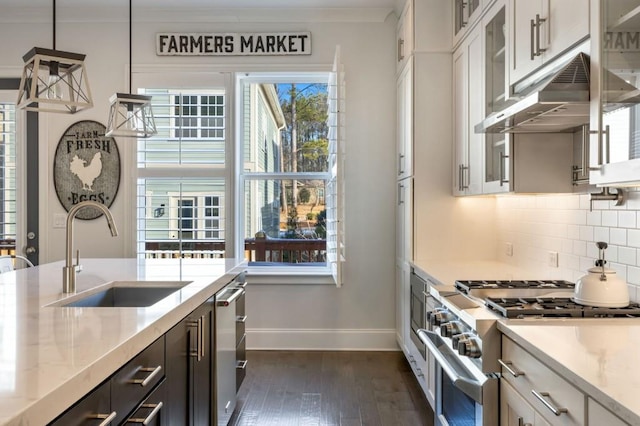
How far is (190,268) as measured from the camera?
257cm

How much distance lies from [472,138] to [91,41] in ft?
11.1

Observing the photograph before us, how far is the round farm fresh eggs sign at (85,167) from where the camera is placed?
13.4 ft

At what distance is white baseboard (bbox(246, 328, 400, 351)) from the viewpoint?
4.04 m

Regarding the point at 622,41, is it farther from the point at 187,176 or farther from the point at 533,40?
the point at 187,176

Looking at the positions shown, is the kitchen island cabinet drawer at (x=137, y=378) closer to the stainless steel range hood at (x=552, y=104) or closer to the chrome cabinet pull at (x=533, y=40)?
the stainless steel range hood at (x=552, y=104)

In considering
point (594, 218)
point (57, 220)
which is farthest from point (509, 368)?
point (57, 220)

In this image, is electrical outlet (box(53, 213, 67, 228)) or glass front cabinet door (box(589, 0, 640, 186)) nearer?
glass front cabinet door (box(589, 0, 640, 186))

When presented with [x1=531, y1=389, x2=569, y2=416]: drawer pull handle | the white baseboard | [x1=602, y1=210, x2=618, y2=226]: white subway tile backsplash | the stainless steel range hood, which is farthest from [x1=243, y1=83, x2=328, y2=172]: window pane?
[x1=531, y1=389, x2=569, y2=416]: drawer pull handle

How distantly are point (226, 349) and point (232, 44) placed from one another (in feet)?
8.89

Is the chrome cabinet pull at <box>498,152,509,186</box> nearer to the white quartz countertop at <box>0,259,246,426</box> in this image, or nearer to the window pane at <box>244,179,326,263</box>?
the white quartz countertop at <box>0,259,246,426</box>

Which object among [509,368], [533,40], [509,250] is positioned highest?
[533,40]

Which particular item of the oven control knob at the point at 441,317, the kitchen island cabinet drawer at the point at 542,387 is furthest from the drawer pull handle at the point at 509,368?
the oven control knob at the point at 441,317

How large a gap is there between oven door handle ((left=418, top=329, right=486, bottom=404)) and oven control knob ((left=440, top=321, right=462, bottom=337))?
10 centimetres

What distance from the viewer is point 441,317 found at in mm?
2043
